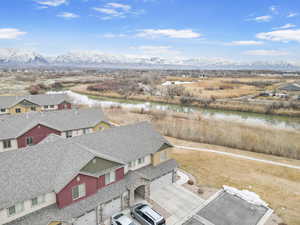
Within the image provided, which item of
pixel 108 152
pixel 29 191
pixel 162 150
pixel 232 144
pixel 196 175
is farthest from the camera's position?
pixel 232 144

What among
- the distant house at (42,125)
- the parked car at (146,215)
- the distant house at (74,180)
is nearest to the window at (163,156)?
the distant house at (74,180)

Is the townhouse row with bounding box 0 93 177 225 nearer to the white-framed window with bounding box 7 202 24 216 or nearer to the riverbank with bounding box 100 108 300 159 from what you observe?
the white-framed window with bounding box 7 202 24 216

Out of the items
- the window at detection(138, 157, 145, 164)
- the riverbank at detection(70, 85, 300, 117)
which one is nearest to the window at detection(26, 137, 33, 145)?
the window at detection(138, 157, 145, 164)

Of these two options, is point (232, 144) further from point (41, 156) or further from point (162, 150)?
point (41, 156)

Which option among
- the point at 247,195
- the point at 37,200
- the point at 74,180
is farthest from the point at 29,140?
the point at 247,195

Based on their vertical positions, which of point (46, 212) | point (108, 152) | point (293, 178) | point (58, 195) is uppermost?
point (108, 152)

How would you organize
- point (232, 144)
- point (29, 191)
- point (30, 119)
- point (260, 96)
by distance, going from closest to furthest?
point (29, 191)
point (30, 119)
point (232, 144)
point (260, 96)

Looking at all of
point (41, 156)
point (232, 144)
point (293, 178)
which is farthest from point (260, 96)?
point (41, 156)
